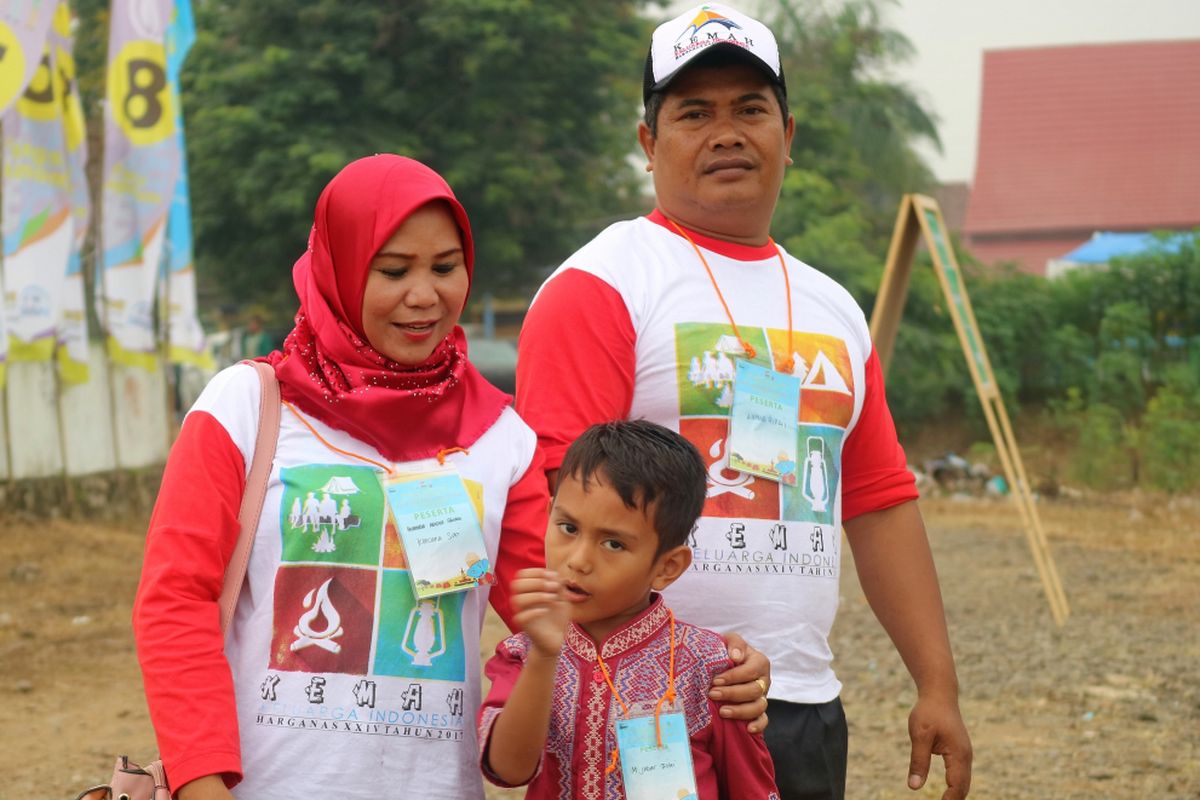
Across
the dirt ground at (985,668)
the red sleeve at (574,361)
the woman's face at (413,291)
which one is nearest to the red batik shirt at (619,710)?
the red sleeve at (574,361)

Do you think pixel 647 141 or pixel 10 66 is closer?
pixel 647 141

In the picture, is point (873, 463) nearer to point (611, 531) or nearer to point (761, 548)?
point (761, 548)

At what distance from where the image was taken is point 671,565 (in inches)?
92.1

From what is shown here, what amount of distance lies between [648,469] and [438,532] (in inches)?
14.2

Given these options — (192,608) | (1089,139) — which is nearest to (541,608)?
(192,608)

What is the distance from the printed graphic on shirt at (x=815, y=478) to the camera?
8.89 ft

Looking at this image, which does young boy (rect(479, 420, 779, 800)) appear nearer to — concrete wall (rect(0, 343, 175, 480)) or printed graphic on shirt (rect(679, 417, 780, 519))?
printed graphic on shirt (rect(679, 417, 780, 519))

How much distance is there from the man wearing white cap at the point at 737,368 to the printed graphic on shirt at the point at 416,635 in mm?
342

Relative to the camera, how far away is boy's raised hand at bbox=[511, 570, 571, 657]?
2.08 meters

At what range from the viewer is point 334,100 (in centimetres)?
2323

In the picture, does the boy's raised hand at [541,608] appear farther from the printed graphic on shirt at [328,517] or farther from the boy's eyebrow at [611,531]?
the printed graphic on shirt at [328,517]

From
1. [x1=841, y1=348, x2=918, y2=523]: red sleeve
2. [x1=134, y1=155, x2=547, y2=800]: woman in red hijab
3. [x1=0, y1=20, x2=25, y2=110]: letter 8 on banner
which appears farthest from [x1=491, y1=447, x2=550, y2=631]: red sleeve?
[x1=0, y1=20, x2=25, y2=110]: letter 8 on banner

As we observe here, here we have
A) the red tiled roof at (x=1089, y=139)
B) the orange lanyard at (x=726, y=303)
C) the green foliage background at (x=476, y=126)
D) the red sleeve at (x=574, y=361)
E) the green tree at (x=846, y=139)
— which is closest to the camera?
the red sleeve at (x=574, y=361)

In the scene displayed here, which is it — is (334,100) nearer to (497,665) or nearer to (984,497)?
(984,497)
